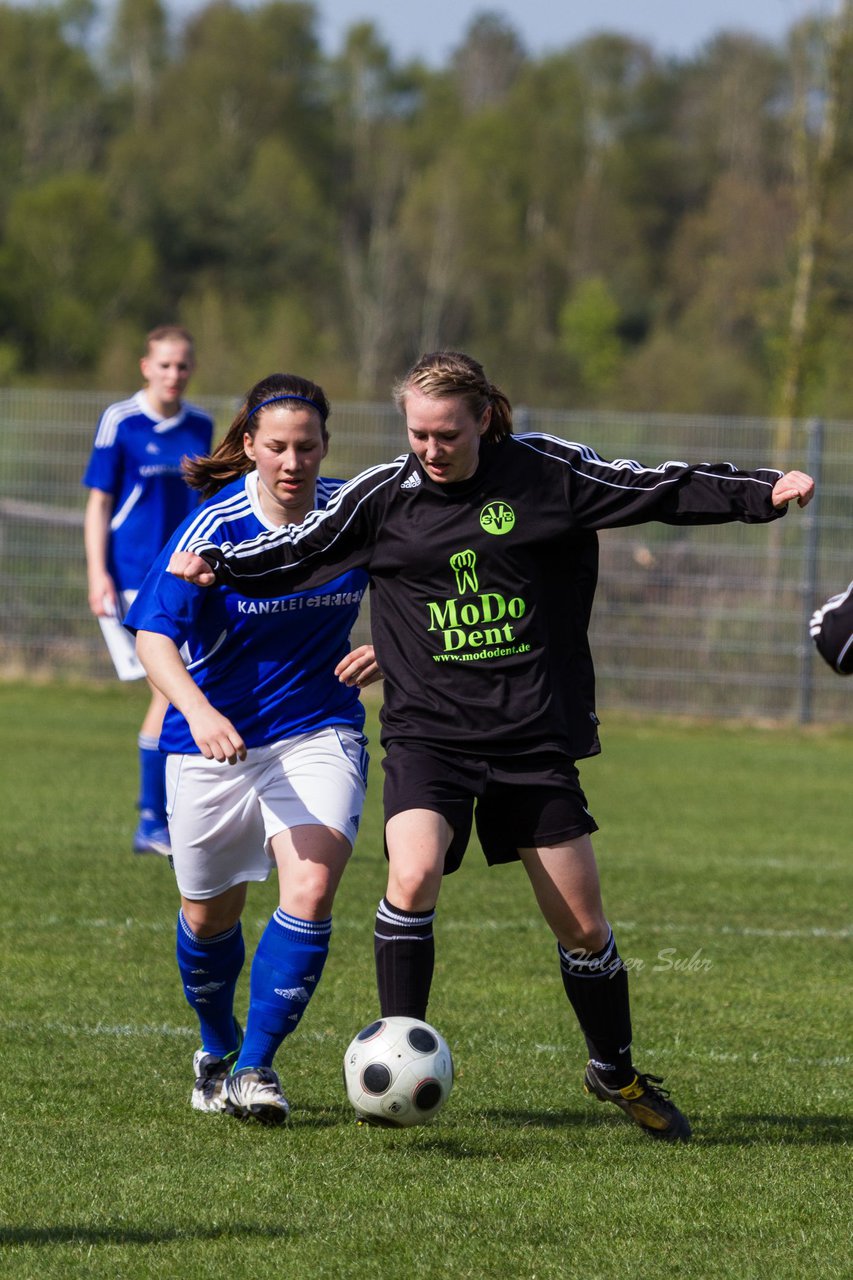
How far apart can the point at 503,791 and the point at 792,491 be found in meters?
0.98

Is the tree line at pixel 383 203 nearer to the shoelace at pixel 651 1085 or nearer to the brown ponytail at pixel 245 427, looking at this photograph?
the brown ponytail at pixel 245 427

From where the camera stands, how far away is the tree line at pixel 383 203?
5596 cm

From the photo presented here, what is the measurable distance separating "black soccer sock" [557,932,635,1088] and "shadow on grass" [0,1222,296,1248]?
1.13 meters

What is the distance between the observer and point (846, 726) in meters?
15.9

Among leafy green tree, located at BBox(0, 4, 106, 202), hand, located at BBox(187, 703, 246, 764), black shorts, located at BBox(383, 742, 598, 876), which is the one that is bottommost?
black shorts, located at BBox(383, 742, 598, 876)

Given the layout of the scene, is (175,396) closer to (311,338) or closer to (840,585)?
(840,585)

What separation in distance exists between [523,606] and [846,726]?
1181 centimetres

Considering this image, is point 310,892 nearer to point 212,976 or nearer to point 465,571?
point 212,976

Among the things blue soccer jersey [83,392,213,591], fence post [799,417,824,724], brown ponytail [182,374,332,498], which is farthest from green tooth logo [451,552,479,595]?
fence post [799,417,824,724]

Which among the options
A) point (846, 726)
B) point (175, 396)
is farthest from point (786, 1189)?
point (846, 726)

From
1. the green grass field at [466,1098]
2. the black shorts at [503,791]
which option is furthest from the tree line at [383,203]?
the black shorts at [503,791]

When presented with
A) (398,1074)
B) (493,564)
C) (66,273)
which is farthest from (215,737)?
(66,273)

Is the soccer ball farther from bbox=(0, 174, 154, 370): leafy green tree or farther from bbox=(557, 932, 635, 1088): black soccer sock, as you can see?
bbox=(0, 174, 154, 370): leafy green tree

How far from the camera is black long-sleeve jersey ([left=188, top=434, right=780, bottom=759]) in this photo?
453 cm
